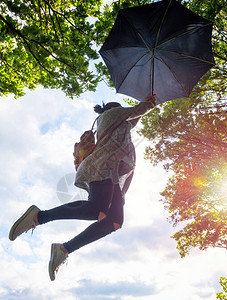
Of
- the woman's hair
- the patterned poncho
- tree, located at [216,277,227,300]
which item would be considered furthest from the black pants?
tree, located at [216,277,227,300]

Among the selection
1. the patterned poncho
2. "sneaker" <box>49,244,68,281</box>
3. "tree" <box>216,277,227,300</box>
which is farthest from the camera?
"tree" <box>216,277,227,300</box>

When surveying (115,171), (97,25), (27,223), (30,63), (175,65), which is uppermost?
(30,63)

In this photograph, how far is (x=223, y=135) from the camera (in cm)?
854

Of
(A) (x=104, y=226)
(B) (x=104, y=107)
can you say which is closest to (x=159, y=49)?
(B) (x=104, y=107)

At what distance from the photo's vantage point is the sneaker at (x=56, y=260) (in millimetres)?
2010

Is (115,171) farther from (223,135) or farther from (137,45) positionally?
(223,135)

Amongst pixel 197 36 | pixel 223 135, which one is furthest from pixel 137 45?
pixel 223 135

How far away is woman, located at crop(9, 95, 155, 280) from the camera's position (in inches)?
82.7

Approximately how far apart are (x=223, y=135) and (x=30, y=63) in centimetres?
842

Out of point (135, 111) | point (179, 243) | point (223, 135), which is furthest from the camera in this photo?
point (179, 243)

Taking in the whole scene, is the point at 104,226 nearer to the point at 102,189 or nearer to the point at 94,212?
the point at 94,212

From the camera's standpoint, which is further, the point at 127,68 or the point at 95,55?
the point at 95,55

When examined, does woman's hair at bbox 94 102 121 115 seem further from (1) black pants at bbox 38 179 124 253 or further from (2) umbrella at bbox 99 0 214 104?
(1) black pants at bbox 38 179 124 253

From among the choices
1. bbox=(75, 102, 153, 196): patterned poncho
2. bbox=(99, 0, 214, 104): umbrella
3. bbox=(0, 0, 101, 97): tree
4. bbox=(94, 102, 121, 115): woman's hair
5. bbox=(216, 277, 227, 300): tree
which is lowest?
bbox=(216, 277, 227, 300): tree
